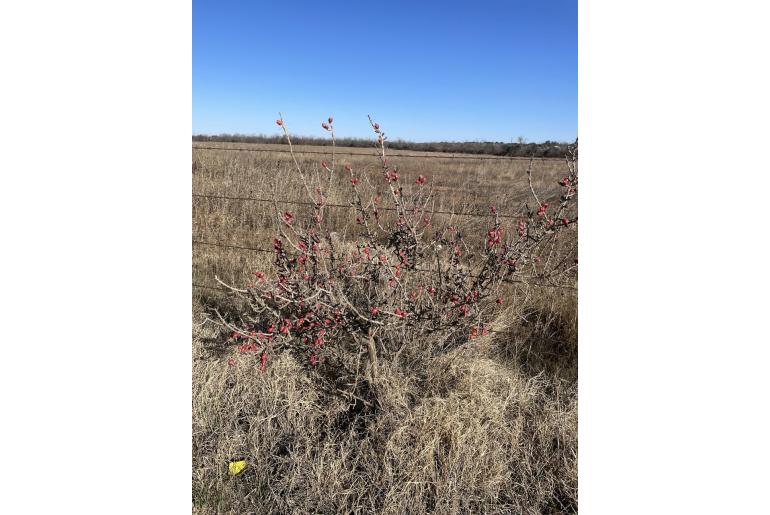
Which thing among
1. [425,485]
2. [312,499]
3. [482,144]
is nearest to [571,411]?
[425,485]

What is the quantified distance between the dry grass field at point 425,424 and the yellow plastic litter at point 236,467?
0.8 inches

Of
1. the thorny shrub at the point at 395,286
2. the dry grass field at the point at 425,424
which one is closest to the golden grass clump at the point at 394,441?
the dry grass field at the point at 425,424

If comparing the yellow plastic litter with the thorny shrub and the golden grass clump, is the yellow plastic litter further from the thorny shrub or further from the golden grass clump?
the thorny shrub

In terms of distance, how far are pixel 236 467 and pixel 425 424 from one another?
613mm

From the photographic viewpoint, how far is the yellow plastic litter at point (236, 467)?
1.51 m

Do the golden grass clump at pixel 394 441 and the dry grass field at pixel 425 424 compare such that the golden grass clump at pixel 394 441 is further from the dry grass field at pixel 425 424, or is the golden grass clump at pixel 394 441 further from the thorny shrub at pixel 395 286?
the thorny shrub at pixel 395 286

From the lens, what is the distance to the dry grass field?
138 cm

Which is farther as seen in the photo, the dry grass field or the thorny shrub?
the thorny shrub

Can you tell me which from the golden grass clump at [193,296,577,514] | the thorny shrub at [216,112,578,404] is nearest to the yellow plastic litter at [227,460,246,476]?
the golden grass clump at [193,296,577,514]

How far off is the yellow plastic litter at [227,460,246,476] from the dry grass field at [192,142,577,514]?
2cm
